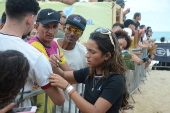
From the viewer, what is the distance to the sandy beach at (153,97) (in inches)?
241

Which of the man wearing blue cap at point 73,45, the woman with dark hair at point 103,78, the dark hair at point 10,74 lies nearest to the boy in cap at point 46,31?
the woman with dark hair at point 103,78

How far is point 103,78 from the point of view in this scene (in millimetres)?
2088

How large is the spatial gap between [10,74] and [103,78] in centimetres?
109

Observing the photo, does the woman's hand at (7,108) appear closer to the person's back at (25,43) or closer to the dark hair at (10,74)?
the dark hair at (10,74)

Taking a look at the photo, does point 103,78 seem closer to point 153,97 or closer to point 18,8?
point 18,8

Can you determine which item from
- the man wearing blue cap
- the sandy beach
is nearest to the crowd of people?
the man wearing blue cap

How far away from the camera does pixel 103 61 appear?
2188 millimetres

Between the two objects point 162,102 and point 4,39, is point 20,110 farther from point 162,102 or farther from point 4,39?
point 162,102

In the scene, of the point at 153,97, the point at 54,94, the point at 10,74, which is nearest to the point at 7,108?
the point at 10,74

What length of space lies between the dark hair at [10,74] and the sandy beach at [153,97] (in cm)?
495

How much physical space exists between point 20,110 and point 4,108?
9 centimetres

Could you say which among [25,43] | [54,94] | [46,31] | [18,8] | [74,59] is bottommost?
[54,94]

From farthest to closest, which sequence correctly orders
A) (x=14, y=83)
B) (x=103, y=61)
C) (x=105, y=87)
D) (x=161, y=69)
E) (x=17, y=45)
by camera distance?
1. (x=161, y=69)
2. (x=103, y=61)
3. (x=105, y=87)
4. (x=17, y=45)
5. (x=14, y=83)

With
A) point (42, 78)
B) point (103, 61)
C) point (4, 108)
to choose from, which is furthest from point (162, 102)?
point (4, 108)
